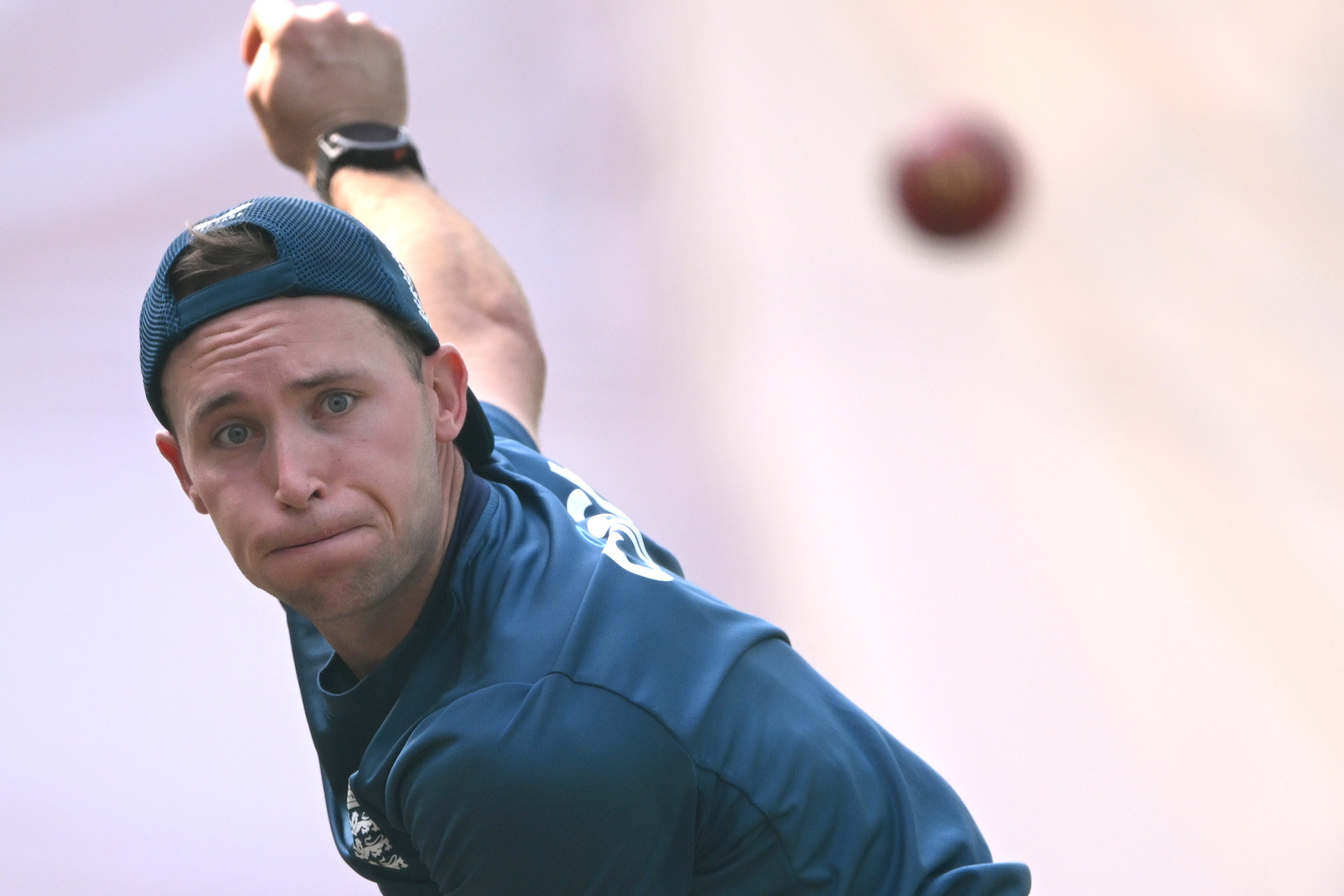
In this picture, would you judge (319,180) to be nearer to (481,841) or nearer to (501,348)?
(501,348)

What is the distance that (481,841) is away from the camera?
72 cm

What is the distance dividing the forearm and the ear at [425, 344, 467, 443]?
242 millimetres

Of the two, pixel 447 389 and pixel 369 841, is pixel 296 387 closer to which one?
pixel 447 389

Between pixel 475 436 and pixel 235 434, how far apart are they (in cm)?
18

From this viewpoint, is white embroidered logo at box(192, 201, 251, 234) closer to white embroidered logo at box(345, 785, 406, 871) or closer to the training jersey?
the training jersey

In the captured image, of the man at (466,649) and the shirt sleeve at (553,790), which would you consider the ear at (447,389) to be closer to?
the man at (466,649)

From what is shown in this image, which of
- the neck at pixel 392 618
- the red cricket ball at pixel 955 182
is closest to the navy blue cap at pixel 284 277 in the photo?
the neck at pixel 392 618

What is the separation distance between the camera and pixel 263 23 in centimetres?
124

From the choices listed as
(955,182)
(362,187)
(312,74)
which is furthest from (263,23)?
(955,182)

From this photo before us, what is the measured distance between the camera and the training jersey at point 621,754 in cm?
71

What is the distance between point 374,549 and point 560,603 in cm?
11

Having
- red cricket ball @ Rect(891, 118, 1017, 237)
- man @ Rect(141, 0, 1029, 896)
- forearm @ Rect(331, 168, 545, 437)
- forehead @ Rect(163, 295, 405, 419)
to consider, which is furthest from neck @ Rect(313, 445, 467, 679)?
red cricket ball @ Rect(891, 118, 1017, 237)

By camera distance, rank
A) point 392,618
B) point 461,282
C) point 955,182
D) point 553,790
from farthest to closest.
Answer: point 955,182, point 461,282, point 392,618, point 553,790

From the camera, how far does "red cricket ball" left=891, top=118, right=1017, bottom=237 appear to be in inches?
102
